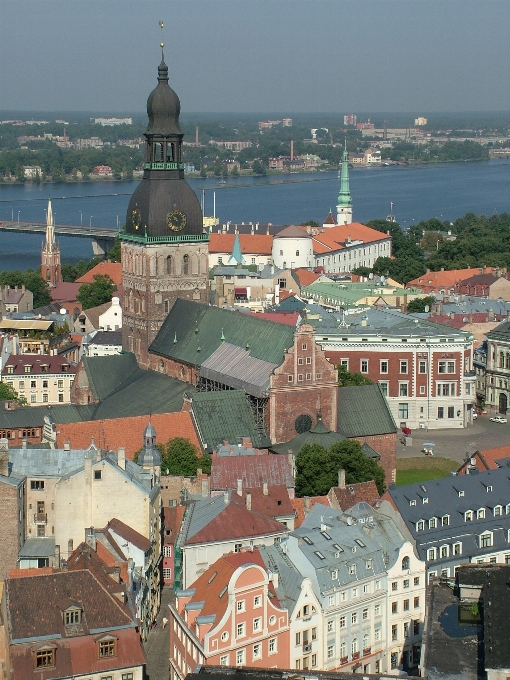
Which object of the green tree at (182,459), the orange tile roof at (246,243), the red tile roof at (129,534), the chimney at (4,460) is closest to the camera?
the red tile roof at (129,534)

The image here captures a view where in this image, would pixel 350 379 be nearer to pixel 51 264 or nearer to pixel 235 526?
pixel 235 526

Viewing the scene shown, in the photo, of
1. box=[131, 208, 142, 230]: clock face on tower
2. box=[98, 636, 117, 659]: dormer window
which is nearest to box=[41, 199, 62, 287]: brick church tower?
box=[131, 208, 142, 230]: clock face on tower

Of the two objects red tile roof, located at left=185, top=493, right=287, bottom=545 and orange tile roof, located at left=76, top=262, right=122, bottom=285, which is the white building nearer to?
orange tile roof, located at left=76, top=262, right=122, bottom=285

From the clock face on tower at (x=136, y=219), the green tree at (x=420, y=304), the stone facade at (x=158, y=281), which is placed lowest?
the green tree at (x=420, y=304)

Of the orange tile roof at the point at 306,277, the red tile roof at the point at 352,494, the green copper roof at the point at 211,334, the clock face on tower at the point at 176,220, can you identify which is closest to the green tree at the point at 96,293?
the orange tile roof at the point at 306,277

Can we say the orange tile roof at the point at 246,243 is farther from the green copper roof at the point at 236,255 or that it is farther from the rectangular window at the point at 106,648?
the rectangular window at the point at 106,648

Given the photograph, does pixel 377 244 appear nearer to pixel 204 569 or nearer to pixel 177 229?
pixel 177 229

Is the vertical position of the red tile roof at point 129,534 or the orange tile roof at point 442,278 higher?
the red tile roof at point 129,534
